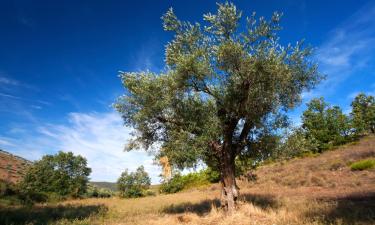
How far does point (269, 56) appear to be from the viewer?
14953mm

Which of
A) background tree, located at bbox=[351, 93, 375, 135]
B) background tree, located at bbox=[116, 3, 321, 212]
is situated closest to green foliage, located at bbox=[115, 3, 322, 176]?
background tree, located at bbox=[116, 3, 321, 212]

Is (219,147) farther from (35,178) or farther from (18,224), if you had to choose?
(35,178)

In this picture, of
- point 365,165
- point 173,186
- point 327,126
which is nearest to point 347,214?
point 365,165

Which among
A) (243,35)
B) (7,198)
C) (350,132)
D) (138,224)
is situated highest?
(350,132)

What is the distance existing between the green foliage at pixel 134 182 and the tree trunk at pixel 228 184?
143ft

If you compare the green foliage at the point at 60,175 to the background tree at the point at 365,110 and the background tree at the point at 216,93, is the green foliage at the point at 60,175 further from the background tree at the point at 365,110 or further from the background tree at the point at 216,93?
the background tree at the point at 365,110

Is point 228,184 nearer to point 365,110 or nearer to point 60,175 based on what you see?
point 60,175

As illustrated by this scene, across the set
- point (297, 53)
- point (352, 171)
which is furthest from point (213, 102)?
point (352, 171)

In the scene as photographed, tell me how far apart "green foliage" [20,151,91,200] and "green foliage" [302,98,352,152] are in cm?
5493

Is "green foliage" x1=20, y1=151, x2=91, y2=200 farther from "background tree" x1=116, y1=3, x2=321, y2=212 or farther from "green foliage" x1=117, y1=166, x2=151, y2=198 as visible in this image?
"background tree" x1=116, y1=3, x2=321, y2=212

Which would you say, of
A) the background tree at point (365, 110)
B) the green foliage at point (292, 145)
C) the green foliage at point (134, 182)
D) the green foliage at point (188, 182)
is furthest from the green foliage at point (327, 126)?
the green foliage at point (292, 145)

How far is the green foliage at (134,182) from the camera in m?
58.2

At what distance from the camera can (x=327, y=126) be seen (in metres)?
67.9

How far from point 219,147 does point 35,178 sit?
5619 centimetres
